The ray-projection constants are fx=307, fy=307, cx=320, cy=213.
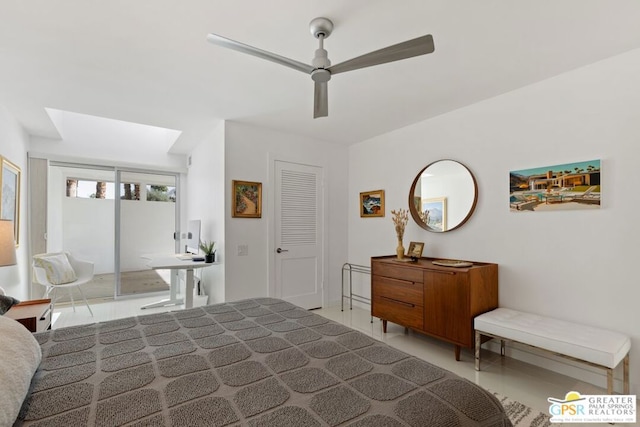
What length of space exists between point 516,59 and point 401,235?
76.6 inches

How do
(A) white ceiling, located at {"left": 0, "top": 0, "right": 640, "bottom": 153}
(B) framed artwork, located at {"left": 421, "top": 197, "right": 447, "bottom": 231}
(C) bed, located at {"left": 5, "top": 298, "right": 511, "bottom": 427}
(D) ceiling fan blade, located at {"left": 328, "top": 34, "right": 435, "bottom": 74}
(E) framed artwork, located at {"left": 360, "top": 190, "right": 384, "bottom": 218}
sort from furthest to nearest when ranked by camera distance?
(E) framed artwork, located at {"left": 360, "top": 190, "right": 384, "bottom": 218} → (B) framed artwork, located at {"left": 421, "top": 197, "right": 447, "bottom": 231} → (A) white ceiling, located at {"left": 0, "top": 0, "right": 640, "bottom": 153} → (D) ceiling fan blade, located at {"left": 328, "top": 34, "right": 435, "bottom": 74} → (C) bed, located at {"left": 5, "top": 298, "right": 511, "bottom": 427}

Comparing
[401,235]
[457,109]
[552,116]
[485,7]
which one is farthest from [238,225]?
[552,116]

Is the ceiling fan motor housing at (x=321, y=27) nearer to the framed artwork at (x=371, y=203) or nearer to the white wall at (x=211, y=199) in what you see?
the white wall at (x=211, y=199)

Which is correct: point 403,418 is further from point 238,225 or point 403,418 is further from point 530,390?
point 238,225

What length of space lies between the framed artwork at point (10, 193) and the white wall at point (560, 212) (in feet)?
14.9

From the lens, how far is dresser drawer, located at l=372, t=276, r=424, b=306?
3.03 m

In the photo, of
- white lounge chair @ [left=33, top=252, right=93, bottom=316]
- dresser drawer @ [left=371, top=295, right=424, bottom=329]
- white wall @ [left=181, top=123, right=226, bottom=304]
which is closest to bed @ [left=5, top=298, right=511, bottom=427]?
dresser drawer @ [left=371, top=295, right=424, bottom=329]

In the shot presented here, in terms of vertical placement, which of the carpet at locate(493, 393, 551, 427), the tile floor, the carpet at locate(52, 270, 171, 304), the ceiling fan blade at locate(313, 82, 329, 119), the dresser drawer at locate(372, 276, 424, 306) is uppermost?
the ceiling fan blade at locate(313, 82, 329, 119)

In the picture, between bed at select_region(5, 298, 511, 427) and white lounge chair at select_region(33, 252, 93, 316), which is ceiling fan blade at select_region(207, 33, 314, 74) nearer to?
bed at select_region(5, 298, 511, 427)

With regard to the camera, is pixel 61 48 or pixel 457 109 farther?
pixel 457 109

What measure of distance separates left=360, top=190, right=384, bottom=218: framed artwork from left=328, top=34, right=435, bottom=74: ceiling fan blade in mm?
2459

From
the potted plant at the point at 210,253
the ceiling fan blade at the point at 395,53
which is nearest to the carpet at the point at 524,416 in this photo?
the ceiling fan blade at the point at 395,53

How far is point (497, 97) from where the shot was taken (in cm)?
294

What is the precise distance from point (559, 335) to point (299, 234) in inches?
114
